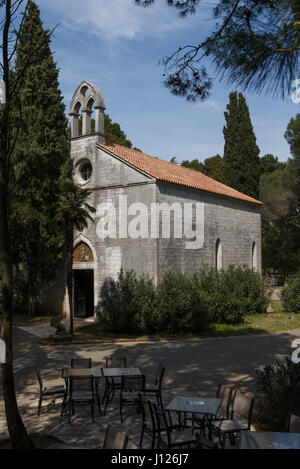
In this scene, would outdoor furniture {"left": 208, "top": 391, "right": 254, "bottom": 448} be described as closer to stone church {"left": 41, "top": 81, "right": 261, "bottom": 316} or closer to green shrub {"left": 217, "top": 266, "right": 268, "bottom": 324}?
stone church {"left": 41, "top": 81, "right": 261, "bottom": 316}

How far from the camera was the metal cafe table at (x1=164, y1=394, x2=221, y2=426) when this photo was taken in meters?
5.77

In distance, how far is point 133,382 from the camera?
7684 millimetres

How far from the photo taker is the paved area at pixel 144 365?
6.99m

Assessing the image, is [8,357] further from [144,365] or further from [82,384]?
[144,365]

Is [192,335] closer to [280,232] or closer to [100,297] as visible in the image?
[100,297]

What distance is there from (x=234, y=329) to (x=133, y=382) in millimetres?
11442

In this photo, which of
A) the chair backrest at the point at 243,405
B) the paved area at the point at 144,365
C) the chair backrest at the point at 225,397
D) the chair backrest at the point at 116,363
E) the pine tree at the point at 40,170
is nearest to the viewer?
the chair backrest at the point at 243,405

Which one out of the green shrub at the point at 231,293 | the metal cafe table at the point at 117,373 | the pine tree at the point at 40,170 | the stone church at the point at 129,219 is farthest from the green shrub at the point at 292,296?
the metal cafe table at the point at 117,373

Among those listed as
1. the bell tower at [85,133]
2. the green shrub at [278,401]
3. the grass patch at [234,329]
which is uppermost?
the bell tower at [85,133]

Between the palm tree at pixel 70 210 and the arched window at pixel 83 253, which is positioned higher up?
the palm tree at pixel 70 210

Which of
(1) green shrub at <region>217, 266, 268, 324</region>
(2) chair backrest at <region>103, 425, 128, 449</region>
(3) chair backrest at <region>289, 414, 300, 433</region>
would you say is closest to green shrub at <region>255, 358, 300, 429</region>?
(3) chair backrest at <region>289, 414, 300, 433</region>

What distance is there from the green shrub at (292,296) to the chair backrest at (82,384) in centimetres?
1815

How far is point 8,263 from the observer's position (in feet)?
18.4

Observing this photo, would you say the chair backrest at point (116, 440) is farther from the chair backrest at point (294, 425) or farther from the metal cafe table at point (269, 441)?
the chair backrest at point (294, 425)
